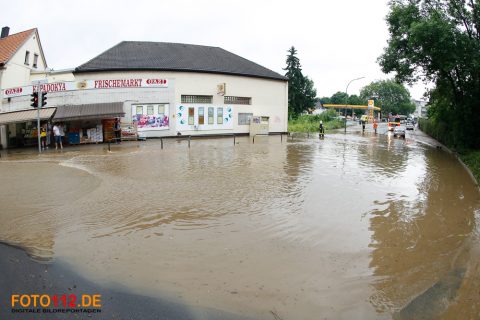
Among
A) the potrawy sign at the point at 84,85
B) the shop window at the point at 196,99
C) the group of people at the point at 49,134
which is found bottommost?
the group of people at the point at 49,134

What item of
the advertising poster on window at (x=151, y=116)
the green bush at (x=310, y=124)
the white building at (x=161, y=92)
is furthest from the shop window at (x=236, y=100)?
the green bush at (x=310, y=124)

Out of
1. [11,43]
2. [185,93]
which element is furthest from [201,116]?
[11,43]

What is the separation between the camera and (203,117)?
104 feet

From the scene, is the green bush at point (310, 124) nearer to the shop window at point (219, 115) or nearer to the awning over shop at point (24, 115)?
the shop window at point (219, 115)

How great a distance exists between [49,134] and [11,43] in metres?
11.9

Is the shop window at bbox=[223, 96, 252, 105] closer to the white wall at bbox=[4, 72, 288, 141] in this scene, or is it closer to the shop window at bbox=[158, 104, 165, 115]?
the white wall at bbox=[4, 72, 288, 141]

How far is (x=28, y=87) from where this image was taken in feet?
85.9

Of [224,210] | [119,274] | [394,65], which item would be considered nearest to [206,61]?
[394,65]

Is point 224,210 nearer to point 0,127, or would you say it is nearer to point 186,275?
point 186,275

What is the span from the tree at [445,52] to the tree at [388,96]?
319 feet

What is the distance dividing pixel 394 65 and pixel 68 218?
72.6 feet

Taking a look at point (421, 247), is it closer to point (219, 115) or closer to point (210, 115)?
point (210, 115)

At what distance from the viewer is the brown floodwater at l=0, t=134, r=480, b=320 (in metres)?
4.79

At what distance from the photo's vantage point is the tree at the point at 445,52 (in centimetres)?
1856
